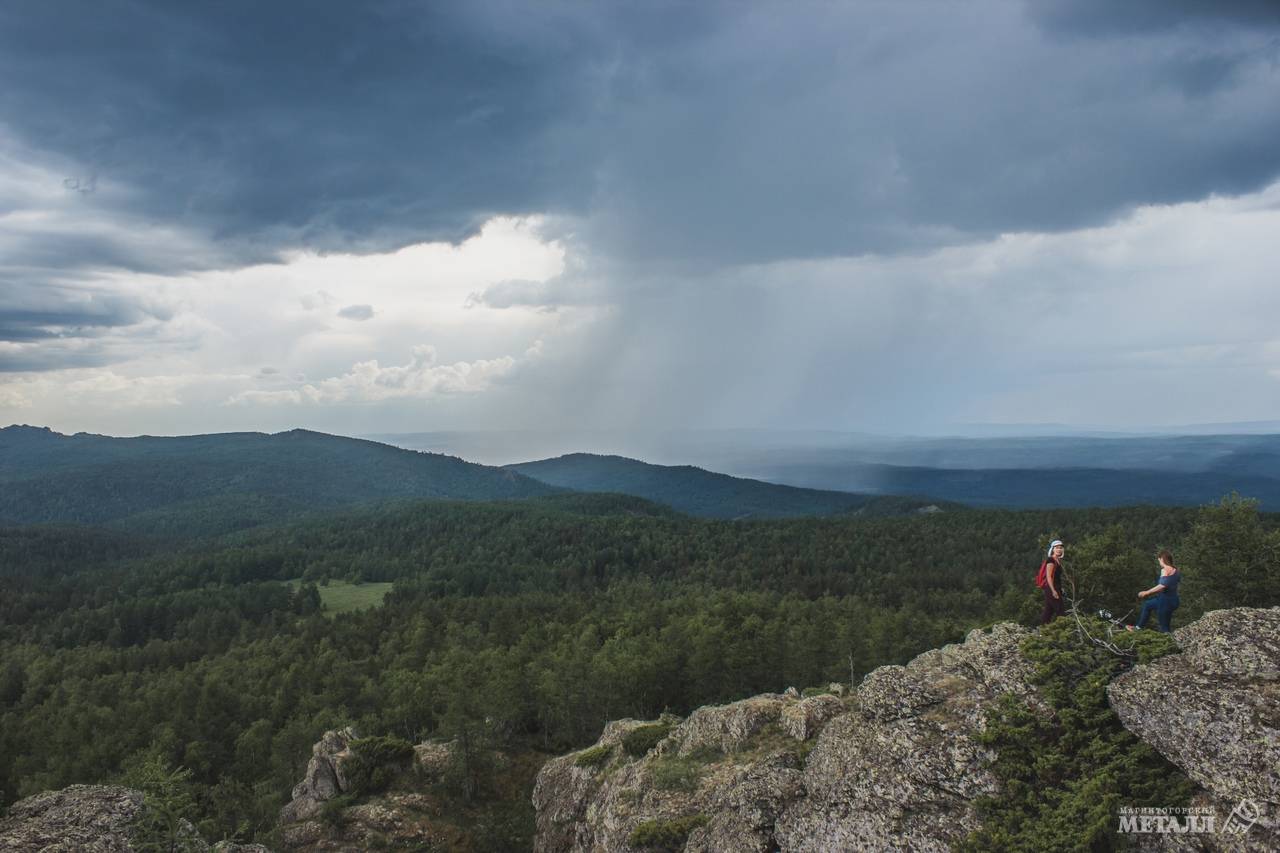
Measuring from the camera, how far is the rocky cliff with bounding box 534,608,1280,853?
16.7 m

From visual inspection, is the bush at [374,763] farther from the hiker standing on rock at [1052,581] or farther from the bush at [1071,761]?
the hiker standing on rock at [1052,581]

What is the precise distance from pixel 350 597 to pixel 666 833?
183749 millimetres

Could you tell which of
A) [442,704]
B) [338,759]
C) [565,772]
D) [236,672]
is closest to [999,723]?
[565,772]

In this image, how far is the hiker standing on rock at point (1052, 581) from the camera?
23.4 meters

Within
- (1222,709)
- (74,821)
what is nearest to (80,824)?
(74,821)

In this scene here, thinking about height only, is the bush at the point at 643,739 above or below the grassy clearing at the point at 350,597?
above

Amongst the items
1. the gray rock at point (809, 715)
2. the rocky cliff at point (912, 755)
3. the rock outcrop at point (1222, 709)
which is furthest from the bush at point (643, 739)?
the rock outcrop at point (1222, 709)

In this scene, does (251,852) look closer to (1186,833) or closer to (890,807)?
(890,807)

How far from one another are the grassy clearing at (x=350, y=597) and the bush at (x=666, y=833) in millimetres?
155911

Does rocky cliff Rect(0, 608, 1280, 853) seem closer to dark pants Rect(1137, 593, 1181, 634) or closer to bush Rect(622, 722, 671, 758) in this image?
bush Rect(622, 722, 671, 758)

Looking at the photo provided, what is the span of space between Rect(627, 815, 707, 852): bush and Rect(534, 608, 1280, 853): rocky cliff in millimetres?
66

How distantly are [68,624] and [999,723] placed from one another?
214 meters

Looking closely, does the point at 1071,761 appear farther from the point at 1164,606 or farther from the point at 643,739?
the point at 643,739

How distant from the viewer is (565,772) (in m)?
42.4
